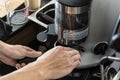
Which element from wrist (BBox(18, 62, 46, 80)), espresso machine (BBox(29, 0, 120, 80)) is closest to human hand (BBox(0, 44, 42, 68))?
espresso machine (BBox(29, 0, 120, 80))

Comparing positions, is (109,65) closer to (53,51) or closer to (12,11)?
(53,51)

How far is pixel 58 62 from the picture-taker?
0.73m

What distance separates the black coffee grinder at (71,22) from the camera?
29.3 inches

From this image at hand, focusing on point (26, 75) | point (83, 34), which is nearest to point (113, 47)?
point (83, 34)

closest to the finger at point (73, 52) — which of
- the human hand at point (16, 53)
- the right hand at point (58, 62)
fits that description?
the right hand at point (58, 62)

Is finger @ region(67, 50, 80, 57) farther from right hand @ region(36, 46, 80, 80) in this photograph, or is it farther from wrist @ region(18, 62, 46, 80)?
wrist @ region(18, 62, 46, 80)

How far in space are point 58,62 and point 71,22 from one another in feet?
0.43

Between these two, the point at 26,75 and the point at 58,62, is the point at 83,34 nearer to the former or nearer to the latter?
the point at 58,62

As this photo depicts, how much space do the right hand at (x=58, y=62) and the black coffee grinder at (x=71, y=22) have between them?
4cm

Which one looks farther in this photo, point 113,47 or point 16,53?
point 16,53

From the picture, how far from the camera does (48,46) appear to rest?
2.92ft

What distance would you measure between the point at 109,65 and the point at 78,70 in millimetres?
106

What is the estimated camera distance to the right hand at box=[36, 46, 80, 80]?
0.70 metres

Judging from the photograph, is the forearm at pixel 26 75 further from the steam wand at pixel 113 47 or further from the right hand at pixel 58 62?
the steam wand at pixel 113 47
